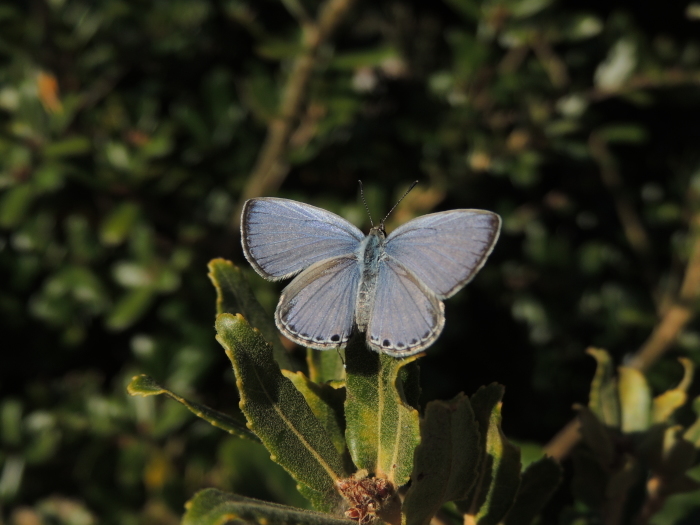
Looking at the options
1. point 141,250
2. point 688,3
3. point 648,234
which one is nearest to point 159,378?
point 141,250

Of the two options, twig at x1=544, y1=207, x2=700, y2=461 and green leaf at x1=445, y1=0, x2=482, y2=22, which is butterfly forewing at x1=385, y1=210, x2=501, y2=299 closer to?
green leaf at x1=445, y1=0, x2=482, y2=22

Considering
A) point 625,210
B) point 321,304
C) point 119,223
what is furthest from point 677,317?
point 119,223

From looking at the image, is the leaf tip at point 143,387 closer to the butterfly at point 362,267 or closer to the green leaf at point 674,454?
the butterfly at point 362,267

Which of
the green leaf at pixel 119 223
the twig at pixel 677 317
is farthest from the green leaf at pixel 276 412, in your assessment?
the twig at pixel 677 317

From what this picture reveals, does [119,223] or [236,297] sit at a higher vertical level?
[119,223]

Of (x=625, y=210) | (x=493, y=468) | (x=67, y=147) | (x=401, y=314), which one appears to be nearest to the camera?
(x=493, y=468)

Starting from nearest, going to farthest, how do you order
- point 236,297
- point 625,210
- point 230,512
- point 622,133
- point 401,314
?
point 230,512
point 236,297
point 401,314
point 622,133
point 625,210

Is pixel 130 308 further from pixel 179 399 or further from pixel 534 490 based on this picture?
pixel 534 490
